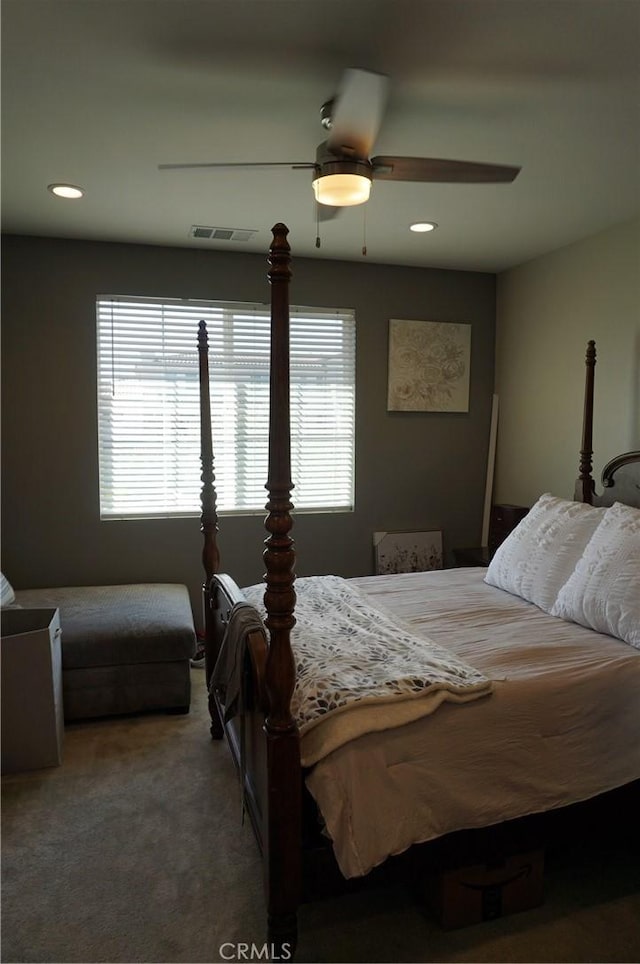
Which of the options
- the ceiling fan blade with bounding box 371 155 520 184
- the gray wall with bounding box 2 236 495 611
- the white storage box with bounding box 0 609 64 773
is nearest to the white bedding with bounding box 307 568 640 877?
the white storage box with bounding box 0 609 64 773

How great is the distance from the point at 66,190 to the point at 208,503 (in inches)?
66.8

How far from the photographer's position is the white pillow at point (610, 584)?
2369 mm

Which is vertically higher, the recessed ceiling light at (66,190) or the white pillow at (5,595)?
the recessed ceiling light at (66,190)

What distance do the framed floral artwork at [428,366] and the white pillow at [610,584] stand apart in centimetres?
210

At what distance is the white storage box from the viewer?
8.76ft

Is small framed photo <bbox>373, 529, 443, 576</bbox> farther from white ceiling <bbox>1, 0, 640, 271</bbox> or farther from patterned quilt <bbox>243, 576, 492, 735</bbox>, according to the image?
white ceiling <bbox>1, 0, 640, 271</bbox>

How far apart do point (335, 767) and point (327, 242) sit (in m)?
3.24

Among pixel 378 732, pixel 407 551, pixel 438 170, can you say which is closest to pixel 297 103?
pixel 438 170

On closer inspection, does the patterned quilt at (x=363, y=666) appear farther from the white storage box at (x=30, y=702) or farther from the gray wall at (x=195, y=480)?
the gray wall at (x=195, y=480)

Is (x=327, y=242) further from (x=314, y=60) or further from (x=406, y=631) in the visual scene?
(x=406, y=631)

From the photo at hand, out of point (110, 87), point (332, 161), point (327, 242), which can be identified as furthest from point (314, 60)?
point (327, 242)

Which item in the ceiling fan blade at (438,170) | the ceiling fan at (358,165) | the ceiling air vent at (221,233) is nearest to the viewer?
the ceiling fan at (358,165)

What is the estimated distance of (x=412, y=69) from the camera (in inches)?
80.2

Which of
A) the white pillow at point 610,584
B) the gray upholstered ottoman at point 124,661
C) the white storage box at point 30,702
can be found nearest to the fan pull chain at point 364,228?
the white pillow at point 610,584
